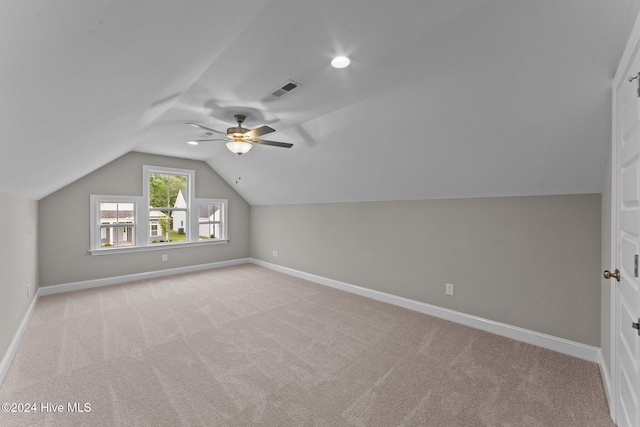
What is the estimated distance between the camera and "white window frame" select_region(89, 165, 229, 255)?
4695mm

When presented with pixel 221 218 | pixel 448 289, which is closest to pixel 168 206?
pixel 221 218

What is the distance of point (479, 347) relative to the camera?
2730mm

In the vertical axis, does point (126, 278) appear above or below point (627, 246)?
below

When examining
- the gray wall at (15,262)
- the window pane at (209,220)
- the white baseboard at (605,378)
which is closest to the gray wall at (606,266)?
the white baseboard at (605,378)

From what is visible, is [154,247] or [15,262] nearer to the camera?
[15,262]

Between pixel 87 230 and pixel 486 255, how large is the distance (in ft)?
19.6

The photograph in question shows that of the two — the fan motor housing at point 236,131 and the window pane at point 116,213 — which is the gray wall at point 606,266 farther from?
the window pane at point 116,213

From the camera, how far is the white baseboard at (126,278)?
4.34 meters

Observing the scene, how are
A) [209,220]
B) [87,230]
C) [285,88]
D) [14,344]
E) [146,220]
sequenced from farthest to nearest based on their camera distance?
[209,220]
[146,220]
[87,230]
[14,344]
[285,88]

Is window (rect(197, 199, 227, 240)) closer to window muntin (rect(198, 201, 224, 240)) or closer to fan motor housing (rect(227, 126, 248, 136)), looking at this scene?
window muntin (rect(198, 201, 224, 240))

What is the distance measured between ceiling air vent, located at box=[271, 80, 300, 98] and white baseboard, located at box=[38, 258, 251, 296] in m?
4.50

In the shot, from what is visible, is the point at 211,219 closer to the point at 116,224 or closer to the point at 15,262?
the point at 116,224

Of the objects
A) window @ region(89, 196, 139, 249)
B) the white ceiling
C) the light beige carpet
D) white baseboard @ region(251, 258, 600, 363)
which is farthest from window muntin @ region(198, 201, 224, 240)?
white baseboard @ region(251, 258, 600, 363)

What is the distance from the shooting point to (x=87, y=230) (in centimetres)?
463
